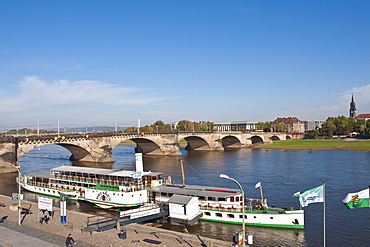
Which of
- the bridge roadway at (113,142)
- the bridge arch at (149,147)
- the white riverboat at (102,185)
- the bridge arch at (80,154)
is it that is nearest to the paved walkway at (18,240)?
the white riverboat at (102,185)

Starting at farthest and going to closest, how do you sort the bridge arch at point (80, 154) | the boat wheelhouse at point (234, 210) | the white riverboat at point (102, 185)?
the bridge arch at point (80, 154) < the white riverboat at point (102, 185) < the boat wheelhouse at point (234, 210)

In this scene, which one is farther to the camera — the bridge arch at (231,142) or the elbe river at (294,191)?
the bridge arch at (231,142)

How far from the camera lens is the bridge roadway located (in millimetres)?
69450

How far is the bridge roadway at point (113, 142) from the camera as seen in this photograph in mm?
69450

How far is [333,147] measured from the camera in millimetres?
120312

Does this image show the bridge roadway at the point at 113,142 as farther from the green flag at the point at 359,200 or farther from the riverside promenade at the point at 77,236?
the green flag at the point at 359,200

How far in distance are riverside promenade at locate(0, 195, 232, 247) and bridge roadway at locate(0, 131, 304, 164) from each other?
41571 mm

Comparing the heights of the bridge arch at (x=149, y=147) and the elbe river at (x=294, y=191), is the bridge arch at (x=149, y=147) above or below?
above

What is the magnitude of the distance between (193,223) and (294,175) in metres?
33.2

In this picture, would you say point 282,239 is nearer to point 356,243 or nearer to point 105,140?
point 356,243

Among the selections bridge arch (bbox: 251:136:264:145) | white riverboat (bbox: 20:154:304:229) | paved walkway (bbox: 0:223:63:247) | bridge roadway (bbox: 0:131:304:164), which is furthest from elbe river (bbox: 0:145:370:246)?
bridge arch (bbox: 251:136:264:145)

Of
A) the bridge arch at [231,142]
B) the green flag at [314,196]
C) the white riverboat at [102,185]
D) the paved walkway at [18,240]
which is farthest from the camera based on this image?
the bridge arch at [231,142]

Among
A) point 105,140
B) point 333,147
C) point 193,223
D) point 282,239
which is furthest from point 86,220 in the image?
point 333,147

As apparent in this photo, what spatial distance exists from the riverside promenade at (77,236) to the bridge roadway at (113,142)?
41571mm
